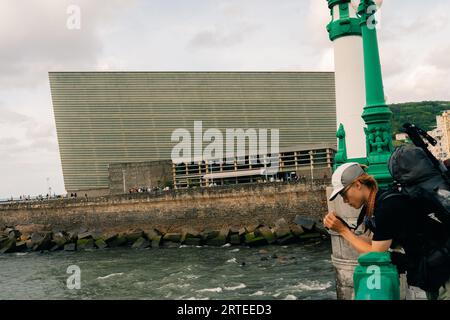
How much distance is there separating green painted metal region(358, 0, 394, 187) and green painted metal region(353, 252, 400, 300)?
299cm

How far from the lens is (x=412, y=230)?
97.7 inches

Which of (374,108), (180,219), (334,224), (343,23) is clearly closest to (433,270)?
(334,224)

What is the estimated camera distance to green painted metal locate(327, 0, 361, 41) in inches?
332

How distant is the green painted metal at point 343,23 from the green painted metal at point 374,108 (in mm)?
2348

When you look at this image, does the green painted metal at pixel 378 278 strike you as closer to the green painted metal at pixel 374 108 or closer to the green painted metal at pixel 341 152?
the green painted metal at pixel 374 108

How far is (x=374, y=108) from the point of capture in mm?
5824

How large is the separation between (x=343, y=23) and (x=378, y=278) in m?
6.83

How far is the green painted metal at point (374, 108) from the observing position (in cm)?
565
